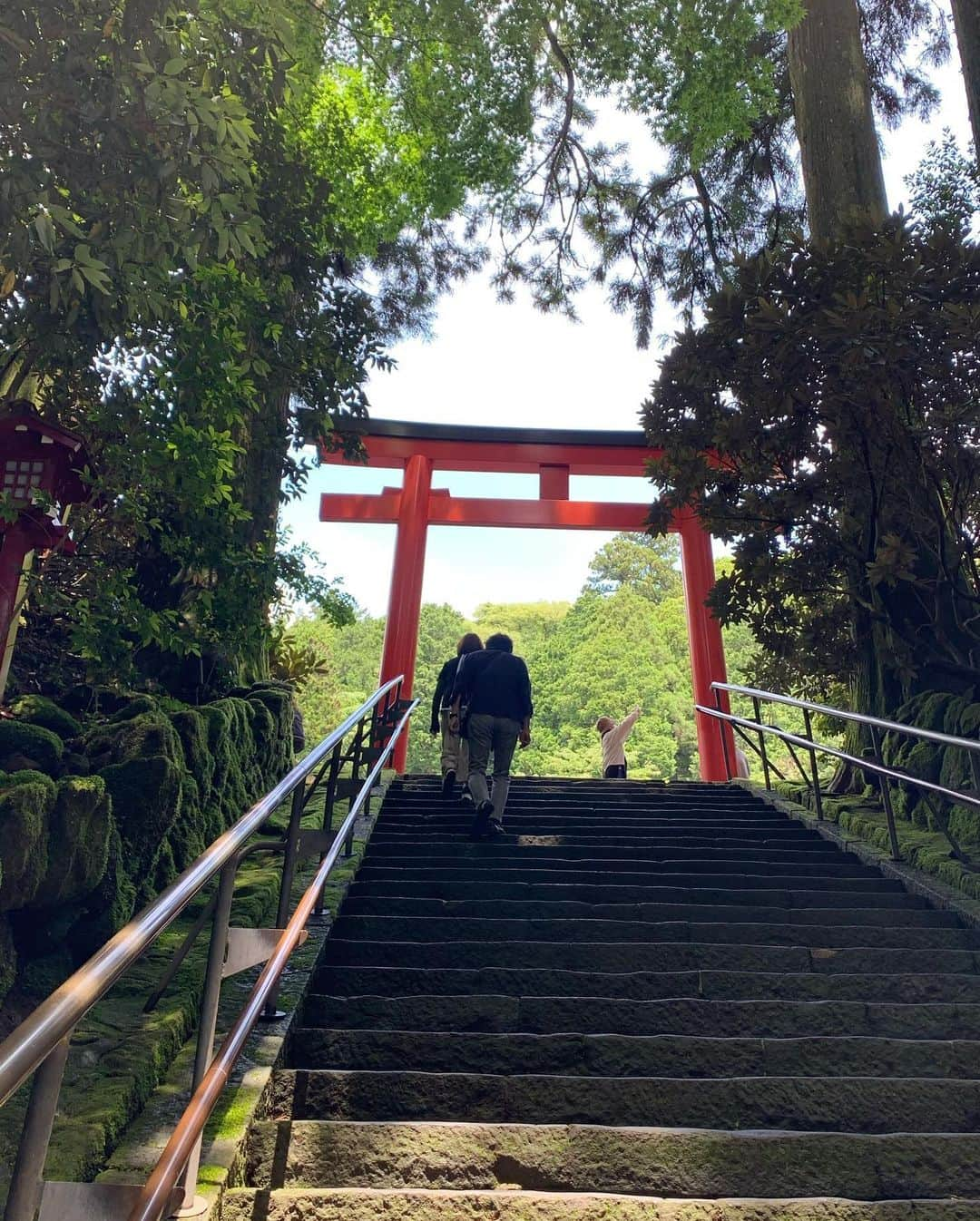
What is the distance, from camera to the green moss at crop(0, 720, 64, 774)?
3.02 metres

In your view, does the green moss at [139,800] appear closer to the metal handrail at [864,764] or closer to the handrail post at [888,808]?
the metal handrail at [864,764]

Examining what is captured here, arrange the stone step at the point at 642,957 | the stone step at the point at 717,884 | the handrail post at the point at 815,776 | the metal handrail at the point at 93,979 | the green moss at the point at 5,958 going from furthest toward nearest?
1. the handrail post at the point at 815,776
2. the stone step at the point at 717,884
3. the stone step at the point at 642,957
4. the green moss at the point at 5,958
5. the metal handrail at the point at 93,979

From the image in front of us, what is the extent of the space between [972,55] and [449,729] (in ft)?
16.9

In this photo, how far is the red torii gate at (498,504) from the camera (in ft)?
33.4

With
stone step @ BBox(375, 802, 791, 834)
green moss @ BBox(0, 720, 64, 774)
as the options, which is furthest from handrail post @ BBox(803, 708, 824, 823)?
green moss @ BBox(0, 720, 64, 774)

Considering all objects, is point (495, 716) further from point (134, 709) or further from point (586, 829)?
point (134, 709)

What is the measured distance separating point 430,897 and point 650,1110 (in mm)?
1839

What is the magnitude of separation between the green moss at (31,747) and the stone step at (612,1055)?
127 cm

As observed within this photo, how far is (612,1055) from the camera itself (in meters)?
2.53

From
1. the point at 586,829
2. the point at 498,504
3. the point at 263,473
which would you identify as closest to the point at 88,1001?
the point at 586,829

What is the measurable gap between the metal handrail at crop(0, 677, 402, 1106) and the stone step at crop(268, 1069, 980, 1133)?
85 cm

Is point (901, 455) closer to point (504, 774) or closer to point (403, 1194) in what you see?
point (504, 774)

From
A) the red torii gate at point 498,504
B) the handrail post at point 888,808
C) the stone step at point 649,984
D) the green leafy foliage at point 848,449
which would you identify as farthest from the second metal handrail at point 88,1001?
the red torii gate at point 498,504

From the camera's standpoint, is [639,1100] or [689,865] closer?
[639,1100]
